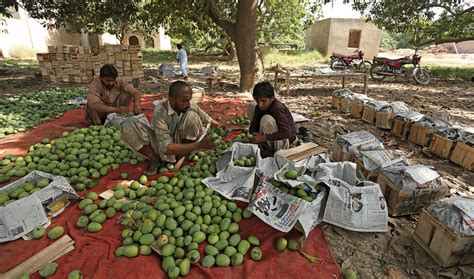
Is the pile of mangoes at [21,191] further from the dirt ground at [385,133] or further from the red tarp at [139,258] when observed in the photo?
the dirt ground at [385,133]

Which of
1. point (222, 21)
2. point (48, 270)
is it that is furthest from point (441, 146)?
point (222, 21)

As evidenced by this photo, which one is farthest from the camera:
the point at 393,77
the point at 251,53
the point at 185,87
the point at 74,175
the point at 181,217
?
the point at 393,77

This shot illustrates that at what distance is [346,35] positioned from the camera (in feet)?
59.1

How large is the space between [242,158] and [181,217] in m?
0.95

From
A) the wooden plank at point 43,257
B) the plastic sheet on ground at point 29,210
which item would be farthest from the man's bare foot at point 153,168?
the wooden plank at point 43,257

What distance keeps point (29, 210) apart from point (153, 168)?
119 centimetres

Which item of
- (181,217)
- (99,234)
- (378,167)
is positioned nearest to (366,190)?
(378,167)

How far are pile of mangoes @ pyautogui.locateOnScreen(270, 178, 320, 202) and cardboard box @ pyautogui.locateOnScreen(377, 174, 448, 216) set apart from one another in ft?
2.47

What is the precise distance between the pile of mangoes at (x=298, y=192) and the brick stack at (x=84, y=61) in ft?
26.4

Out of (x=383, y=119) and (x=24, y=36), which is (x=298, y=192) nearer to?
(x=383, y=119)

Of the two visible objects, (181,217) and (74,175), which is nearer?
(181,217)

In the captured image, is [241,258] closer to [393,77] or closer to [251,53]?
[251,53]

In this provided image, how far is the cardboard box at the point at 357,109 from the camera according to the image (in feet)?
18.5

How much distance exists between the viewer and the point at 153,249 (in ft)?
6.76
